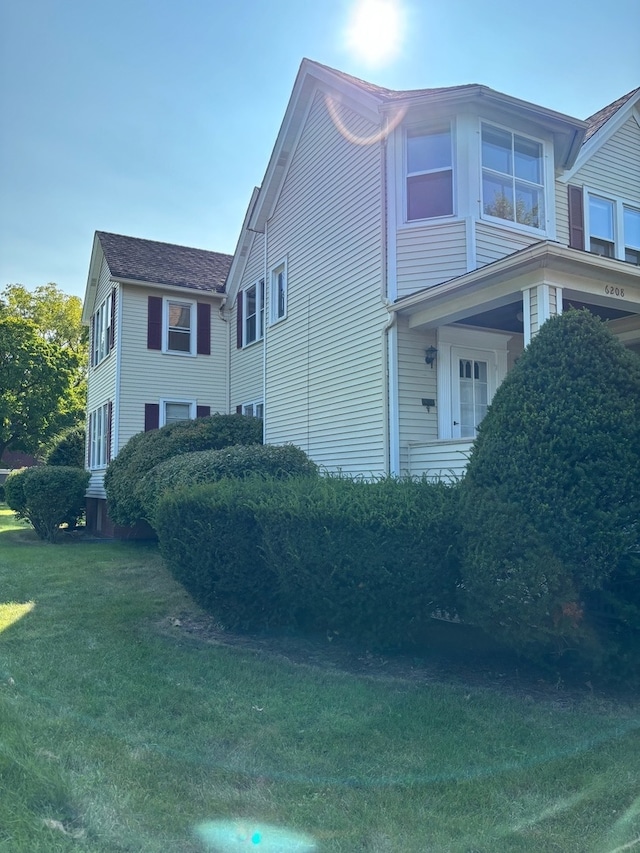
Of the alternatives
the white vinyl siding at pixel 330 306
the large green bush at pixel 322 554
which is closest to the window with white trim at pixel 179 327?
the white vinyl siding at pixel 330 306

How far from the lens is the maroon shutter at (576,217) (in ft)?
34.8

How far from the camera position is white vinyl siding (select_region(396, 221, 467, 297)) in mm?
9477

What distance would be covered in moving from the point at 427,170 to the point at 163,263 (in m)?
11.0

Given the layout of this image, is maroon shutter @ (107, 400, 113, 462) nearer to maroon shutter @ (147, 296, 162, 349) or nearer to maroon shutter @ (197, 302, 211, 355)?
maroon shutter @ (147, 296, 162, 349)

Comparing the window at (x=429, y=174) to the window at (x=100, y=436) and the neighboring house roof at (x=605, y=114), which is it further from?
the window at (x=100, y=436)

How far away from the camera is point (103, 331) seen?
1959 centimetres

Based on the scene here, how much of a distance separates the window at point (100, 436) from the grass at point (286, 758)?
41.4 ft

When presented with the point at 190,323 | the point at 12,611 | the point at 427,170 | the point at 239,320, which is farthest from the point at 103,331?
the point at 12,611

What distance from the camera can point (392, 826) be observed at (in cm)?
315

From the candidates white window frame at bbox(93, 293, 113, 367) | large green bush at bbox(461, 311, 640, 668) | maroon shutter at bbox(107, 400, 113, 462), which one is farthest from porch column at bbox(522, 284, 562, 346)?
white window frame at bbox(93, 293, 113, 367)

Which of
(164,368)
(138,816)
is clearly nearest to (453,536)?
(138,816)

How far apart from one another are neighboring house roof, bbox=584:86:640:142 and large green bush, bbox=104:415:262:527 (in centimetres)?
854

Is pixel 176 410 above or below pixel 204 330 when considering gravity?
below

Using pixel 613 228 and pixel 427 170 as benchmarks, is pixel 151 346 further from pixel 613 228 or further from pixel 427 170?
pixel 613 228
